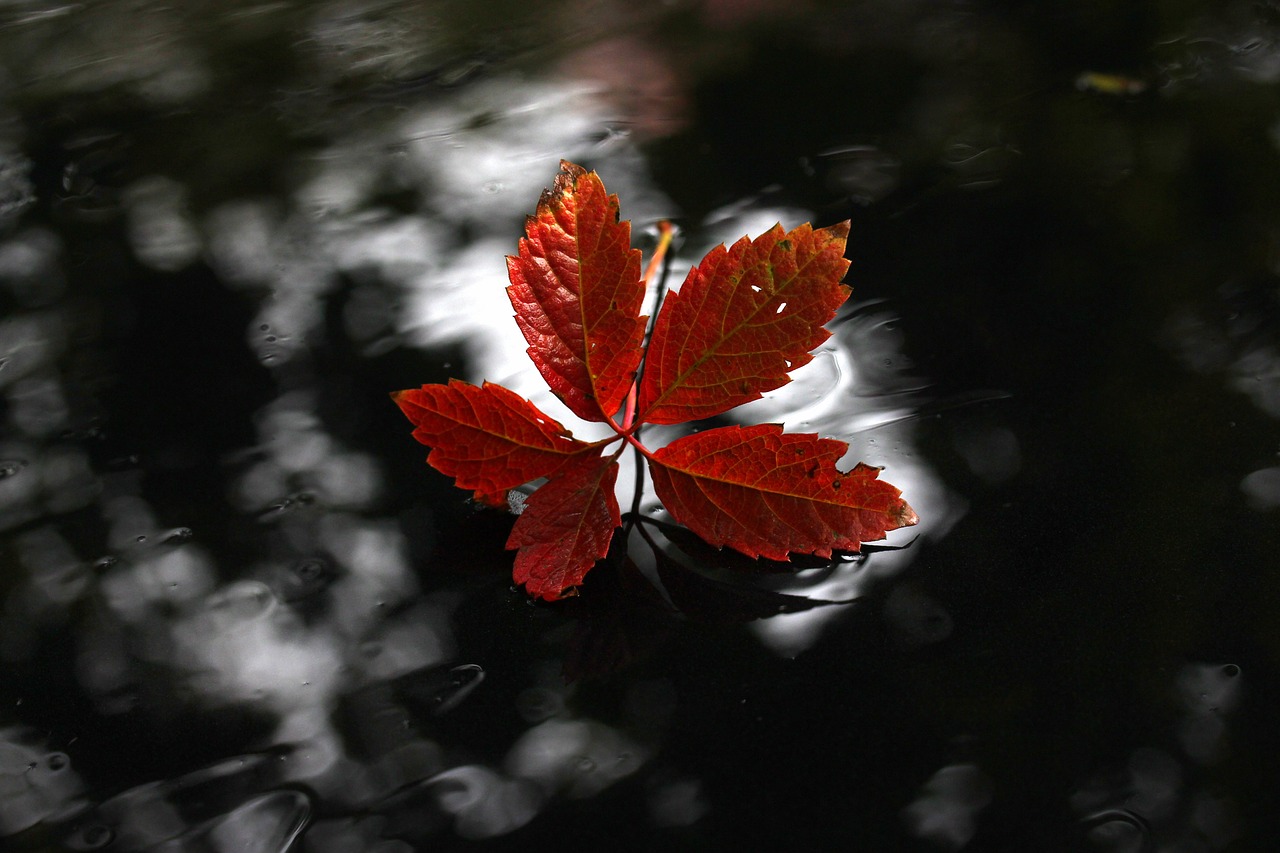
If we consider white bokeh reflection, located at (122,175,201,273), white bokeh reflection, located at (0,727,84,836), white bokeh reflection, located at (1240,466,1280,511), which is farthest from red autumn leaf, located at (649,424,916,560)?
white bokeh reflection, located at (122,175,201,273)

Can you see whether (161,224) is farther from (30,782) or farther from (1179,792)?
(1179,792)

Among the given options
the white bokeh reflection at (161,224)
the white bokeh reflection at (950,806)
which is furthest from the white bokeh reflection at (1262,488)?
the white bokeh reflection at (161,224)

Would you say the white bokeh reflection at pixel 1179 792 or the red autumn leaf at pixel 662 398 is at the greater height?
the red autumn leaf at pixel 662 398

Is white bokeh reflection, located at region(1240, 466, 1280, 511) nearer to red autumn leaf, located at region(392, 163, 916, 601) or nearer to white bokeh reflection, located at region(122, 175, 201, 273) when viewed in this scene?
red autumn leaf, located at region(392, 163, 916, 601)

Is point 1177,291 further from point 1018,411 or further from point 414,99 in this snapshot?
point 414,99

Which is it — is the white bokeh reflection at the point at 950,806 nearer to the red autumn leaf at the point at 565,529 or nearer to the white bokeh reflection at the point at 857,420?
the white bokeh reflection at the point at 857,420

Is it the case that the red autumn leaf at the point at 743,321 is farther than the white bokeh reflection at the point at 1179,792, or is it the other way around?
the red autumn leaf at the point at 743,321

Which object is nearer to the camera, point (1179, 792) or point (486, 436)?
point (1179, 792)

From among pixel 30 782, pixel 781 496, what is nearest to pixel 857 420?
pixel 781 496
